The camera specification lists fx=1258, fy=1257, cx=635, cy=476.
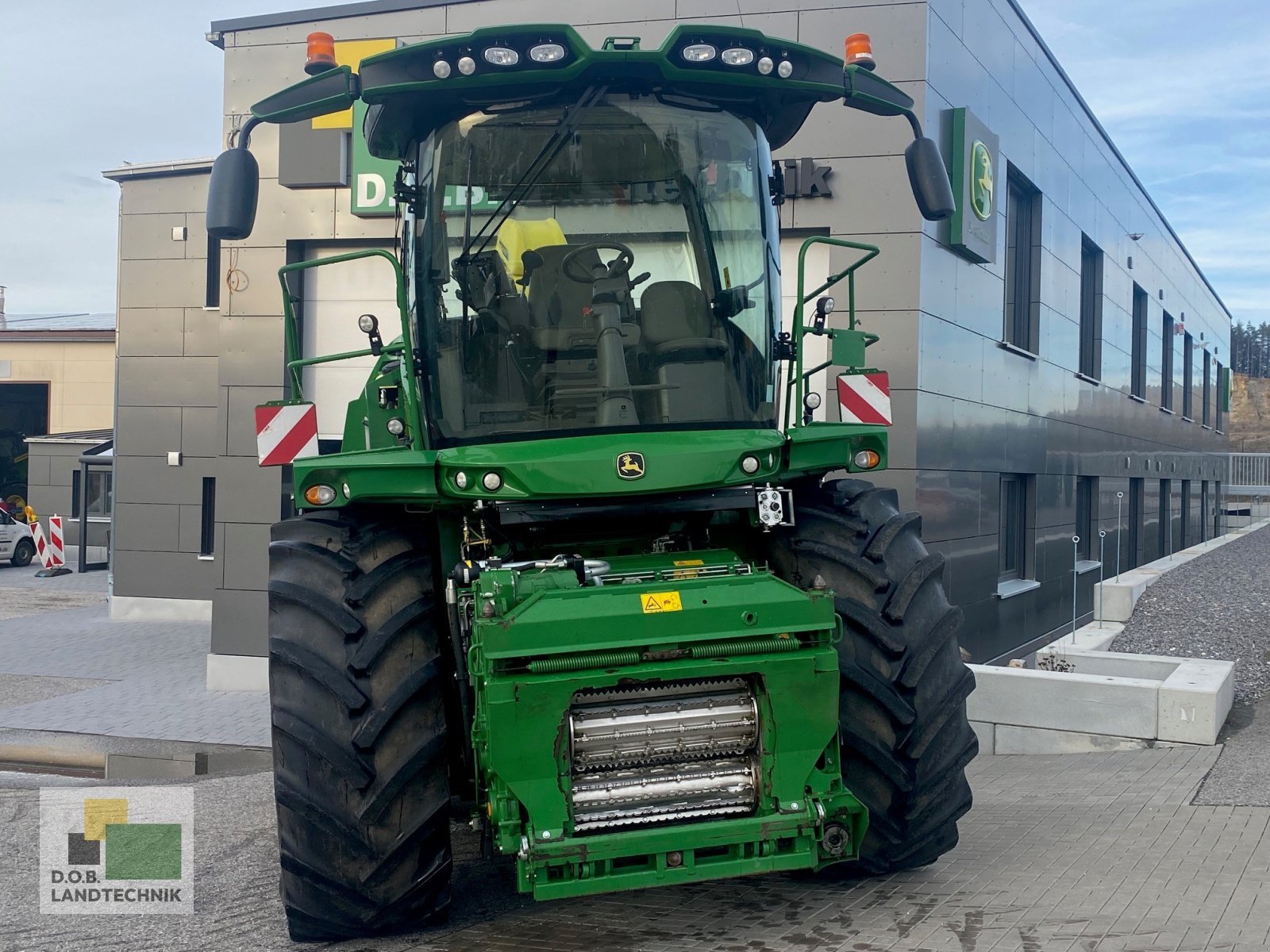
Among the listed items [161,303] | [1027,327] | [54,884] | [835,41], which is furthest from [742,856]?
[161,303]

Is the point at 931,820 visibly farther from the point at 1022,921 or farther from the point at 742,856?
the point at 742,856

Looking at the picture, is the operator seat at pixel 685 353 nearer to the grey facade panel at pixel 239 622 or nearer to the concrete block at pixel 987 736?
the concrete block at pixel 987 736

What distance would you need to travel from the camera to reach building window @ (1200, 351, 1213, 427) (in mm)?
36969

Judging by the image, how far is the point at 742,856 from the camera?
391 cm

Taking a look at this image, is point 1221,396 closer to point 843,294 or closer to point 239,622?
point 843,294

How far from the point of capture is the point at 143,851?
582 centimetres

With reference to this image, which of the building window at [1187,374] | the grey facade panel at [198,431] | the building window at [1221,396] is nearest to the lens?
the grey facade panel at [198,431]

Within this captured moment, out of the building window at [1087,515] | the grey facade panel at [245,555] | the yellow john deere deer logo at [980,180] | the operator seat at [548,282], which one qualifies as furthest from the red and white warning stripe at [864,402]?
the building window at [1087,515]

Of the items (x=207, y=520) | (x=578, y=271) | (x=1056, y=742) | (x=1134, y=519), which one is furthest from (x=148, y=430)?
(x=1134, y=519)

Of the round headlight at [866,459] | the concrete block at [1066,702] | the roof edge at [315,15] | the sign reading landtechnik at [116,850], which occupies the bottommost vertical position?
the sign reading landtechnik at [116,850]

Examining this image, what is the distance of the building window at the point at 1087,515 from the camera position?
18.7 meters

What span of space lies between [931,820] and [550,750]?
58.5 inches

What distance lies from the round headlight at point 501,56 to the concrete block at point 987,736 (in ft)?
17.2

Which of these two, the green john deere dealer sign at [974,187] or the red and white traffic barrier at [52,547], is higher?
the green john deere dealer sign at [974,187]
